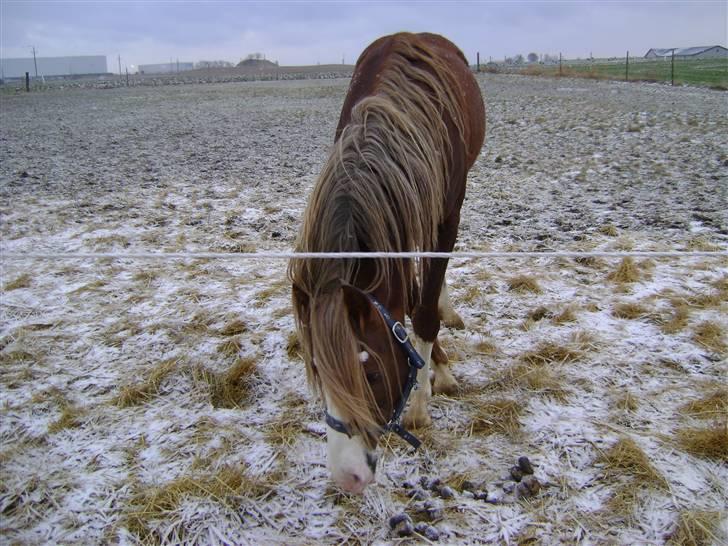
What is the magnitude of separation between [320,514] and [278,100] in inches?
718

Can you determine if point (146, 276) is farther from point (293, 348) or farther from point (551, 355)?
point (551, 355)

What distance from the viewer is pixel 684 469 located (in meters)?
2.27

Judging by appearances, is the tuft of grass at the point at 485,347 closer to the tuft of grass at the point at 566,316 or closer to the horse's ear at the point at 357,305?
the tuft of grass at the point at 566,316

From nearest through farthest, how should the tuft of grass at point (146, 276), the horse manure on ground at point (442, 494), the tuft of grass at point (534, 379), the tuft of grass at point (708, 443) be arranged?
the horse manure on ground at point (442, 494), the tuft of grass at point (708, 443), the tuft of grass at point (534, 379), the tuft of grass at point (146, 276)

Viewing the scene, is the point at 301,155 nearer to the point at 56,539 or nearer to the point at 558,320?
the point at 558,320

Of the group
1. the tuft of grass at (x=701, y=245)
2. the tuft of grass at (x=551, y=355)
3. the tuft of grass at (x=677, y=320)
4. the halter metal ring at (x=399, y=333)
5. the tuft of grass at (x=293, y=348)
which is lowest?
the tuft of grass at (x=551, y=355)

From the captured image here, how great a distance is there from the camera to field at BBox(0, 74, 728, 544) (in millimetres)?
2145

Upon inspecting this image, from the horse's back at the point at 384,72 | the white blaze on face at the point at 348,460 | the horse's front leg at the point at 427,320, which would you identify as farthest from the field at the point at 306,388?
the horse's back at the point at 384,72

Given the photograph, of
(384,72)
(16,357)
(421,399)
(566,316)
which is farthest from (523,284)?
(16,357)

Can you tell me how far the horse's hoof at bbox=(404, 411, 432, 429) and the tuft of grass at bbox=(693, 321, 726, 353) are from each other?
184cm

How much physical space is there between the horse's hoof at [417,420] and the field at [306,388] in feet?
0.27

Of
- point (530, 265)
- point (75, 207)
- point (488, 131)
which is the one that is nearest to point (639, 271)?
point (530, 265)

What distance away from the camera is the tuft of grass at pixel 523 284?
13.0 feet

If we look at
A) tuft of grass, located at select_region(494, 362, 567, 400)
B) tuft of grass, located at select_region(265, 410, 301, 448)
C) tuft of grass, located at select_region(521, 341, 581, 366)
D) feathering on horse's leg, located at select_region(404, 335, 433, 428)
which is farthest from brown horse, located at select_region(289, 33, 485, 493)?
tuft of grass, located at select_region(521, 341, 581, 366)
